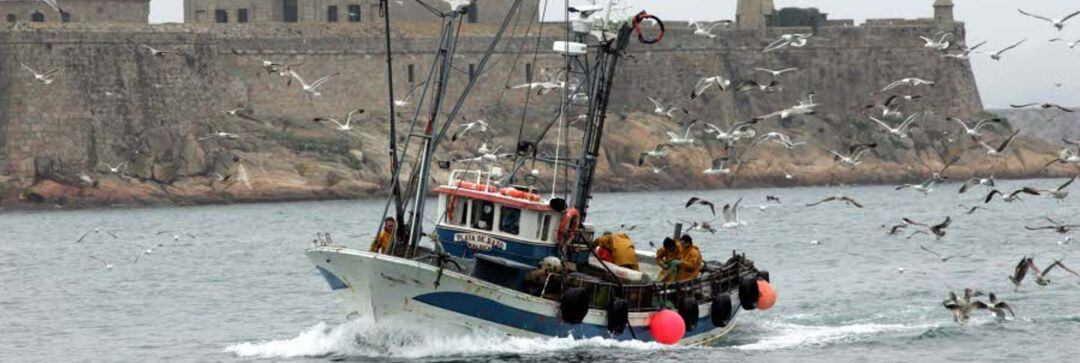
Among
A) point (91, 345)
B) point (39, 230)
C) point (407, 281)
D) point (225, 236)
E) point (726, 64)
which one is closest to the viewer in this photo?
point (407, 281)

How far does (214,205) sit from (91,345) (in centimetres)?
4374

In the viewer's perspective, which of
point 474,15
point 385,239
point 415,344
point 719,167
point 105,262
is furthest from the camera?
point 474,15

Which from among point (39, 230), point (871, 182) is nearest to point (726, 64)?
point (871, 182)

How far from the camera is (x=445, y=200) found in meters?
36.7

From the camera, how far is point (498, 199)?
36.2 meters

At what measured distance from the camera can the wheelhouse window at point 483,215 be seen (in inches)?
1436

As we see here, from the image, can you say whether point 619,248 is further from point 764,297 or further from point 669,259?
point 764,297

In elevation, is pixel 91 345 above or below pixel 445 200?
below

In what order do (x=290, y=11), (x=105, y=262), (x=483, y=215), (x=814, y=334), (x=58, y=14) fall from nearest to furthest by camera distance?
(x=483, y=215), (x=814, y=334), (x=105, y=262), (x=58, y=14), (x=290, y=11)

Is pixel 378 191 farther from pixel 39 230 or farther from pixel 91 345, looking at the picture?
pixel 91 345

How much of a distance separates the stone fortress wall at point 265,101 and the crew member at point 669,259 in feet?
136

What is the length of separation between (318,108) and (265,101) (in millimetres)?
1920

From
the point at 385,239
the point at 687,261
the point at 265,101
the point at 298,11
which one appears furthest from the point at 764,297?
the point at 298,11

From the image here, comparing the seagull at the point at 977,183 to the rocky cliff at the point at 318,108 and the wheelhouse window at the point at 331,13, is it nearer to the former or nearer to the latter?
the rocky cliff at the point at 318,108
